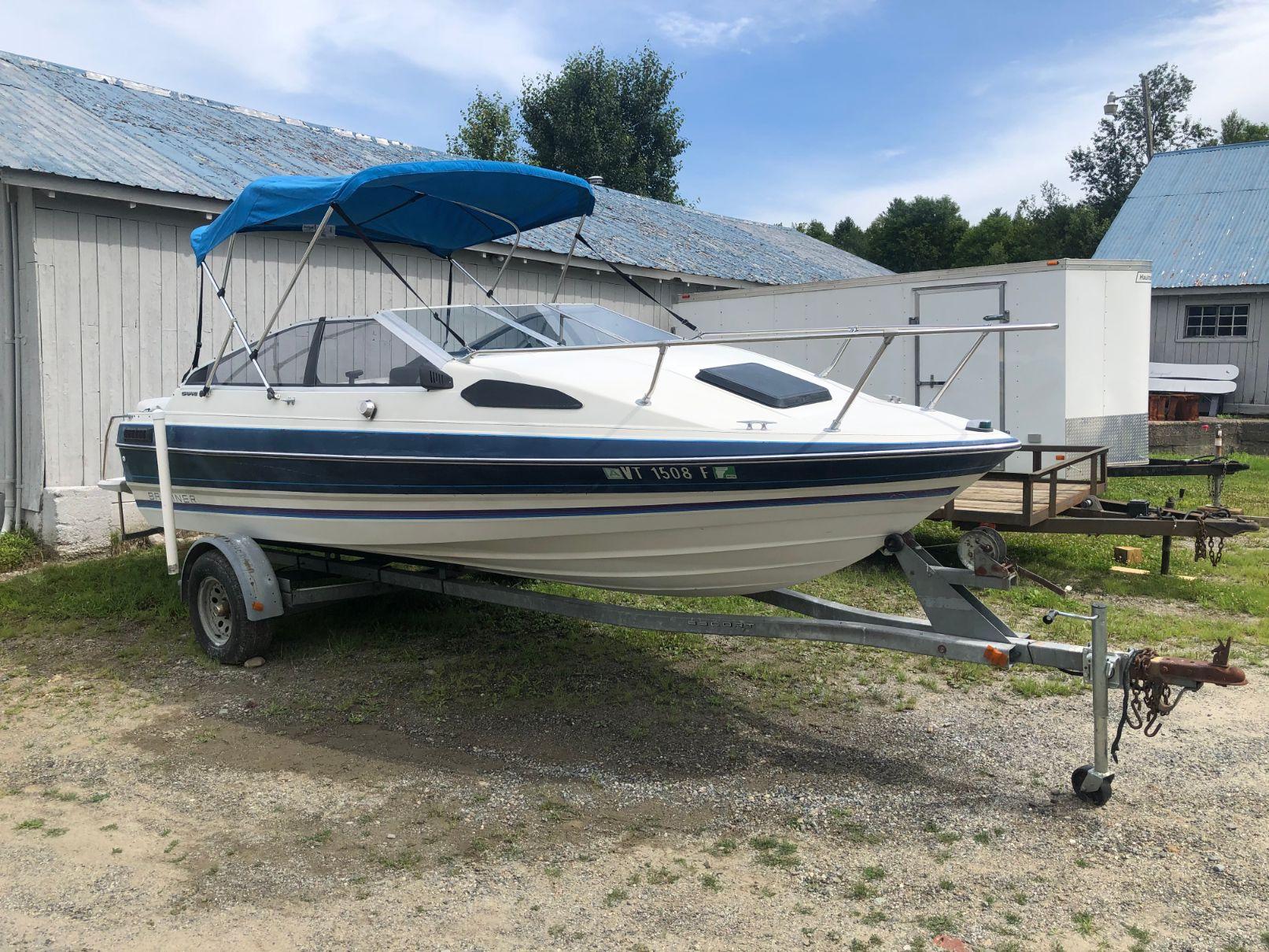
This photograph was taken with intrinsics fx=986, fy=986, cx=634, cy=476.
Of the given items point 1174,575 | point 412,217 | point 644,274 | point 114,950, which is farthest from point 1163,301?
point 114,950

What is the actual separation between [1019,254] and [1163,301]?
19567 mm

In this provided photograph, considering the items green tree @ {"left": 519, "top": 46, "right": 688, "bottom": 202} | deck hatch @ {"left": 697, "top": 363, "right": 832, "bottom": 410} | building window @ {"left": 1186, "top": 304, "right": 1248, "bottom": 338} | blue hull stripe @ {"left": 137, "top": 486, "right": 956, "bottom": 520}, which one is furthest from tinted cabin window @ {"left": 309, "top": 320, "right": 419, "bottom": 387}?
green tree @ {"left": 519, "top": 46, "right": 688, "bottom": 202}

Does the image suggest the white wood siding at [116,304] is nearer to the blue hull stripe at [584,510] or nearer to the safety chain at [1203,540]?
the blue hull stripe at [584,510]

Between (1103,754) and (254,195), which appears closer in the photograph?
(1103,754)

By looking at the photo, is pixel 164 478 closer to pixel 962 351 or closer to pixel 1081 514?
pixel 1081 514

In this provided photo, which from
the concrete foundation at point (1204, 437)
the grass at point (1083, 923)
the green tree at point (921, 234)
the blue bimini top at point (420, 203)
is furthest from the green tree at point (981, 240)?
the grass at point (1083, 923)

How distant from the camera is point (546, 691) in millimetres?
5500

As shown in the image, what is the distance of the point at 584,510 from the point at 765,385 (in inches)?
42.2

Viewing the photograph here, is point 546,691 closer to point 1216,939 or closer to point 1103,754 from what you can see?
point 1103,754

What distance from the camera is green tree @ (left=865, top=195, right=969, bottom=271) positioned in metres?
44.1

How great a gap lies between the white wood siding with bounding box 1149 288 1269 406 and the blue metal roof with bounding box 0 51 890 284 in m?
8.34

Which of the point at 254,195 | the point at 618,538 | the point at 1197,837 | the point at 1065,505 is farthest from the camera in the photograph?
the point at 1065,505

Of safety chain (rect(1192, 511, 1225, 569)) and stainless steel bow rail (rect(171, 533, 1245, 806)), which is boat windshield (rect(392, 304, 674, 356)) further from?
safety chain (rect(1192, 511, 1225, 569))

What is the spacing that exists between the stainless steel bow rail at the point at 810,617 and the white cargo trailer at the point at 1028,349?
414cm
